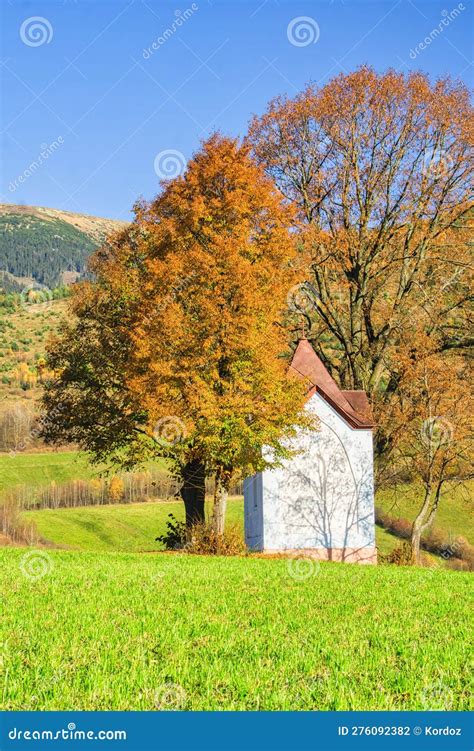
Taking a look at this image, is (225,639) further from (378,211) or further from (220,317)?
(378,211)

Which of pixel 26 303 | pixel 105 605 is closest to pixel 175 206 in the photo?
pixel 105 605

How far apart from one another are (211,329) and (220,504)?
645 cm

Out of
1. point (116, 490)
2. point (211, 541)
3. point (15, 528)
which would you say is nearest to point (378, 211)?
point (211, 541)

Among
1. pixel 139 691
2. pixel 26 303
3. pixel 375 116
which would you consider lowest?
pixel 139 691

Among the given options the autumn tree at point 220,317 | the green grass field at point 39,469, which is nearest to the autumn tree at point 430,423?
the autumn tree at point 220,317

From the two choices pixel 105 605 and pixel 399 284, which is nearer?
pixel 105 605

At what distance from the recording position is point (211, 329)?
26.1 meters

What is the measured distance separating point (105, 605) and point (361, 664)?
5.22 meters

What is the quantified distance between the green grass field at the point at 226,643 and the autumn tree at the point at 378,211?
19714 millimetres

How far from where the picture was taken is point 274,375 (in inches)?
1037

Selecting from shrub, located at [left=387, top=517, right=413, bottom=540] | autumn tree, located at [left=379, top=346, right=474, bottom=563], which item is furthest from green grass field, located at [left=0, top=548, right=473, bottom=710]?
shrub, located at [left=387, top=517, right=413, bottom=540]

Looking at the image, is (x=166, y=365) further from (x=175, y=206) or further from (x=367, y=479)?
(x=367, y=479)

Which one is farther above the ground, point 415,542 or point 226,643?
point 226,643

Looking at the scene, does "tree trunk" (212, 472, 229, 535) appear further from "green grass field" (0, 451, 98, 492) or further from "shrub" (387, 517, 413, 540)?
"green grass field" (0, 451, 98, 492)
